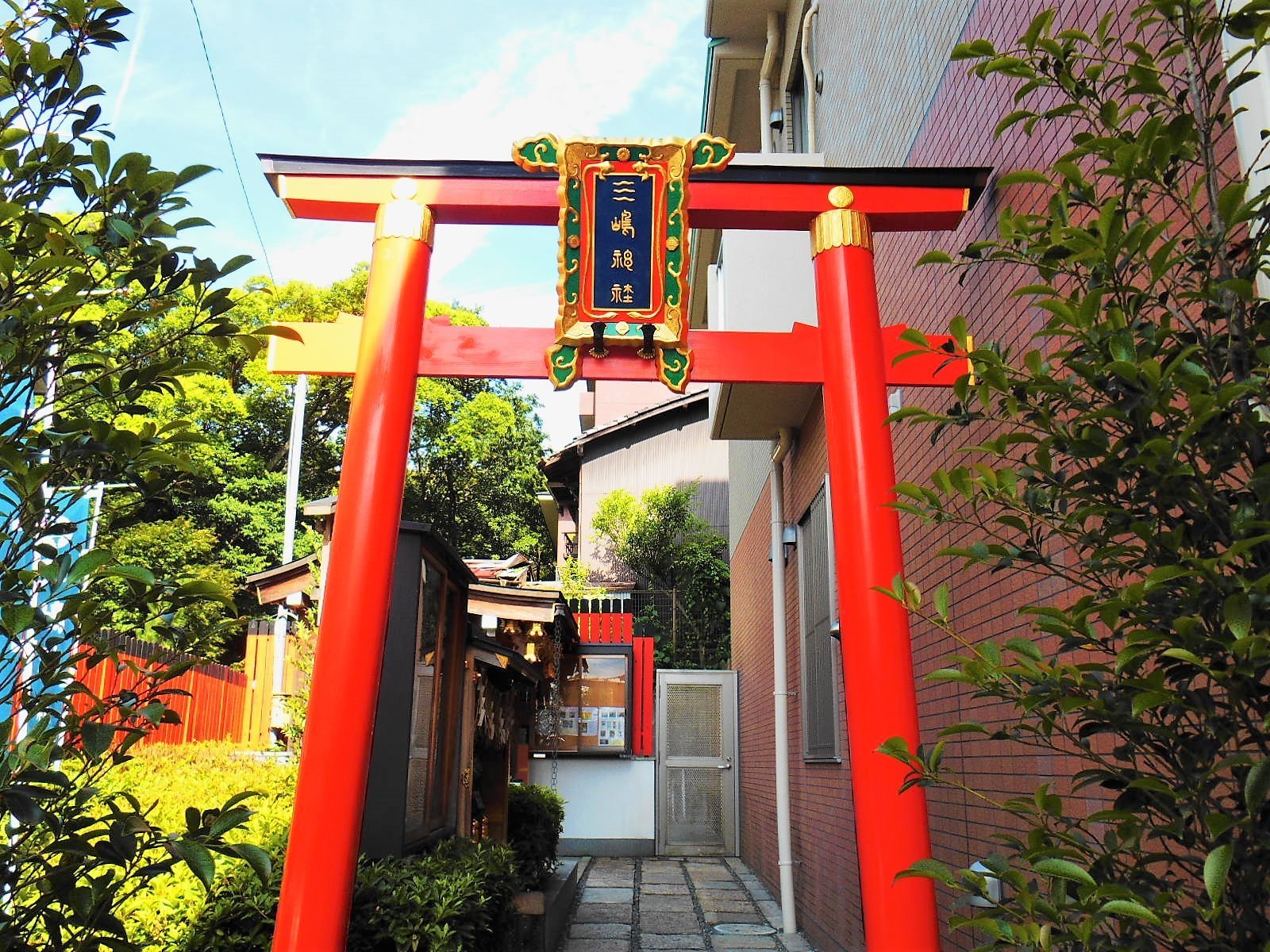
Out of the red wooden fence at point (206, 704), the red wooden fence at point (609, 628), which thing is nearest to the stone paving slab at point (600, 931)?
the red wooden fence at point (206, 704)

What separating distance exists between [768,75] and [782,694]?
6122 mm

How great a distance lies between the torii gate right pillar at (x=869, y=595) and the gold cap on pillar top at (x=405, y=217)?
1.95 metres

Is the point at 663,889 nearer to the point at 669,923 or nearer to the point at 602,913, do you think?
the point at 602,913

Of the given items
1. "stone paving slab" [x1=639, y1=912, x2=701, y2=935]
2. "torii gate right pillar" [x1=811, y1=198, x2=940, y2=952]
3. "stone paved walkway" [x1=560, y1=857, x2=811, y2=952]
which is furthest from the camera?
"stone paving slab" [x1=639, y1=912, x2=701, y2=935]

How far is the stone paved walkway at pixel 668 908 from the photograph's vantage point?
7.71 m

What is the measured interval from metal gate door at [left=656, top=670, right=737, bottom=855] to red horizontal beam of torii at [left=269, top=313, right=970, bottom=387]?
9.49m

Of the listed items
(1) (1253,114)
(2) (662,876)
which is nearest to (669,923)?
(2) (662,876)

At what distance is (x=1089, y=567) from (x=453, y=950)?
346 cm

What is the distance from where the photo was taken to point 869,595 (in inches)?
165

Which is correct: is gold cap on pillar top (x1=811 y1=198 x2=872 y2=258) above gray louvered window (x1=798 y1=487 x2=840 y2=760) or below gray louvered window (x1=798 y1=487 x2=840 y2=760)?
above

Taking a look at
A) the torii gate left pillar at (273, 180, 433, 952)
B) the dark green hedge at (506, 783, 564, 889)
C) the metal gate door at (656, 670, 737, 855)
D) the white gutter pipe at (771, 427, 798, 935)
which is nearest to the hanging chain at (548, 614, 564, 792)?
the metal gate door at (656, 670, 737, 855)

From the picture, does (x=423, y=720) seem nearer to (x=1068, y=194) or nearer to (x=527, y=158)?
(x=527, y=158)

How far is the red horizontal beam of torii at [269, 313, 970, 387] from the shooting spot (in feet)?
16.3

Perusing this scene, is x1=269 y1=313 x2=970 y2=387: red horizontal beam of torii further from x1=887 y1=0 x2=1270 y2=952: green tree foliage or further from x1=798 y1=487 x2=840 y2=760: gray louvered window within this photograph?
x1=887 y1=0 x2=1270 y2=952: green tree foliage
